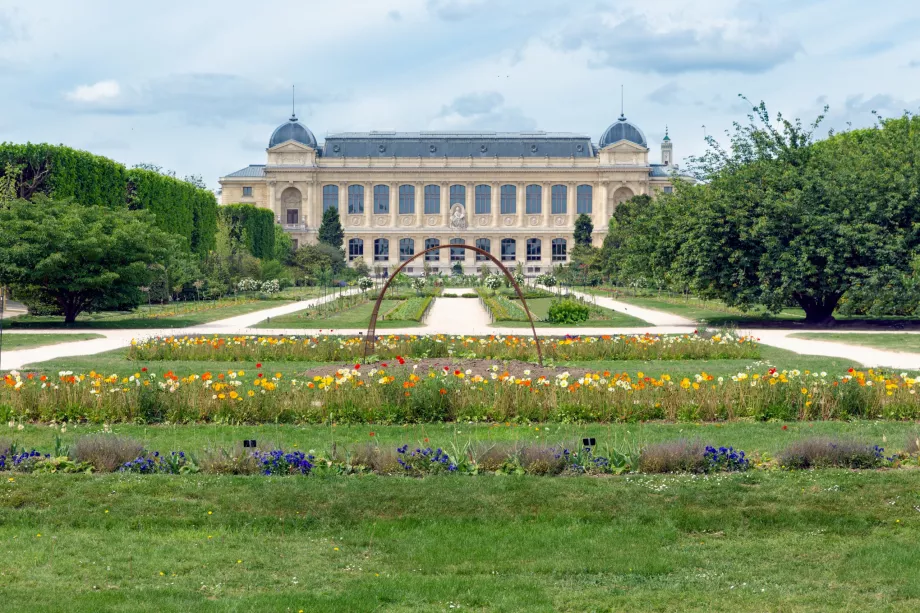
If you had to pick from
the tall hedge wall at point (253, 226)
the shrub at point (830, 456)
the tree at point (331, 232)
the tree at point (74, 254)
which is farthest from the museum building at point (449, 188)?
the shrub at point (830, 456)

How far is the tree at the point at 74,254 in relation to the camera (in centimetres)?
2844

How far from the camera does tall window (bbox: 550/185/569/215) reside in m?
108

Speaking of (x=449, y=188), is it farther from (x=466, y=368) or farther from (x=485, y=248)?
(x=466, y=368)

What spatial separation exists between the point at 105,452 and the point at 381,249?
97.4 meters

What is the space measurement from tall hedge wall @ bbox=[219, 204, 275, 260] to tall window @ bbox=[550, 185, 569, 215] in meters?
38.5

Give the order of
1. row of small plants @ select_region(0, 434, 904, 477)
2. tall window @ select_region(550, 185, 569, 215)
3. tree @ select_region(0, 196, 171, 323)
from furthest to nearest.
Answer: tall window @ select_region(550, 185, 569, 215), tree @ select_region(0, 196, 171, 323), row of small plants @ select_region(0, 434, 904, 477)

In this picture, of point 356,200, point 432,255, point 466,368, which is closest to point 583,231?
point 432,255

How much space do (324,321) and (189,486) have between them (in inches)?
918

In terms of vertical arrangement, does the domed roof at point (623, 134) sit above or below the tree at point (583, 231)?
above

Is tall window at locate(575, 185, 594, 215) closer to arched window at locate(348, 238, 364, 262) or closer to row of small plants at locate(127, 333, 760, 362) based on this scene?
arched window at locate(348, 238, 364, 262)

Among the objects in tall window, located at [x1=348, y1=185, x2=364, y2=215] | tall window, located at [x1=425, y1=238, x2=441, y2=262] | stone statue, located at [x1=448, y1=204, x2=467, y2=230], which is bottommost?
tall window, located at [x1=425, y1=238, x2=441, y2=262]

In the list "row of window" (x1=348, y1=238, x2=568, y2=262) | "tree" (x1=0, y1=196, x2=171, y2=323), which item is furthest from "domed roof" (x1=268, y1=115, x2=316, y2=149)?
"tree" (x1=0, y1=196, x2=171, y2=323)

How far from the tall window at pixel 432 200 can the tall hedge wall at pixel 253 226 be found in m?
32.9

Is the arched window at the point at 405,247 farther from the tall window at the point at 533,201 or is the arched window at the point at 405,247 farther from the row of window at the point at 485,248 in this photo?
the tall window at the point at 533,201
